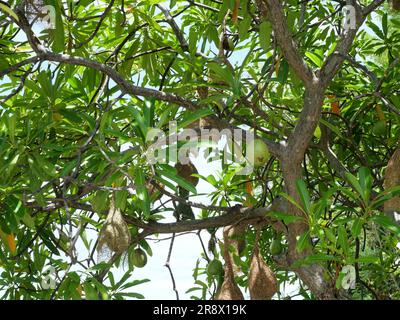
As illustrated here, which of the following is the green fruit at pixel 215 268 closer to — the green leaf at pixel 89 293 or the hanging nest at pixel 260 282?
the hanging nest at pixel 260 282

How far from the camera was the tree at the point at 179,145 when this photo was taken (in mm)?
2074

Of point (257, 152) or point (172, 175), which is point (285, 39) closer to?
point (257, 152)

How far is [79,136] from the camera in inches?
102

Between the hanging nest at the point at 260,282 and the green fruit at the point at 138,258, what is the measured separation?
1.50 ft

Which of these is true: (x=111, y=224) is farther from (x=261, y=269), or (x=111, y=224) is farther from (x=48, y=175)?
(x=261, y=269)

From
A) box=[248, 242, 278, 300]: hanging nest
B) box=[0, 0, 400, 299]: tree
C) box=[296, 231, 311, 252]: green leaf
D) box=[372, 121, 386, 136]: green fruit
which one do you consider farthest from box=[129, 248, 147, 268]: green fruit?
box=[372, 121, 386, 136]: green fruit

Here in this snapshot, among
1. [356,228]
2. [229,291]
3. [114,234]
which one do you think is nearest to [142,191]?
[114,234]

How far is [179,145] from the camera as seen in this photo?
1.88m

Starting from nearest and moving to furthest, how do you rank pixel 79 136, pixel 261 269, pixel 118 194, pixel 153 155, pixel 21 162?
pixel 153 155 → pixel 118 194 → pixel 21 162 → pixel 261 269 → pixel 79 136

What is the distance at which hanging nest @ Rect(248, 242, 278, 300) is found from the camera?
2.40m

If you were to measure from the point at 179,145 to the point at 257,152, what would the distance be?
46 cm

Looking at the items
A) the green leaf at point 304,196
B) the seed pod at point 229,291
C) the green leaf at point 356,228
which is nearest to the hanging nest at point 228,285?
the seed pod at point 229,291
